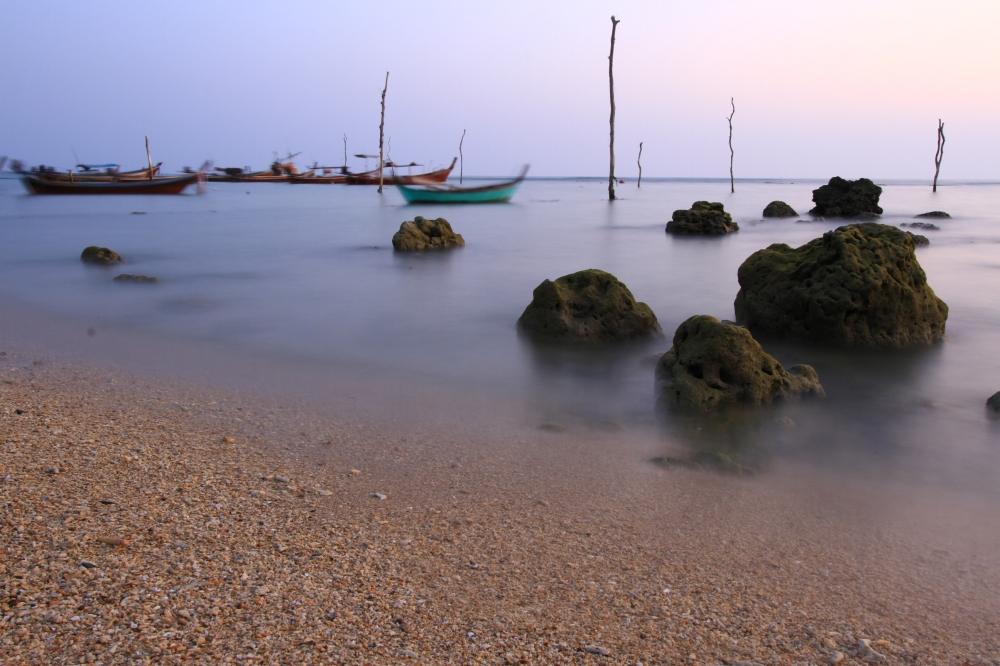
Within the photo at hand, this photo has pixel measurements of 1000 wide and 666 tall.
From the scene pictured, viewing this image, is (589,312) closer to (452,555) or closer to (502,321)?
(502,321)

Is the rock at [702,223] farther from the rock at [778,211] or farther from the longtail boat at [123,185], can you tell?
the longtail boat at [123,185]

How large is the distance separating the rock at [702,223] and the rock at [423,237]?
22.5 ft

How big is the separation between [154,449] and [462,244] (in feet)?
43.5

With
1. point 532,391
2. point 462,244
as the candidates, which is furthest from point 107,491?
point 462,244

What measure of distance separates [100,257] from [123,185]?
28244mm

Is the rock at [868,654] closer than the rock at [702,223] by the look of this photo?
Yes

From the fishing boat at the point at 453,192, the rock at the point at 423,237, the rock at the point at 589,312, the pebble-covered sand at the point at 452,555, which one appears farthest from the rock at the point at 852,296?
the fishing boat at the point at 453,192

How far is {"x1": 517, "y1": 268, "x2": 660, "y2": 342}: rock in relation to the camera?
671 cm

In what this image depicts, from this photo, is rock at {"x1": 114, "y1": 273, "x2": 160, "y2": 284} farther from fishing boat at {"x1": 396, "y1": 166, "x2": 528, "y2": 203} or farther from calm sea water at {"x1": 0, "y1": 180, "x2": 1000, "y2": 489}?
fishing boat at {"x1": 396, "y1": 166, "x2": 528, "y2": 203}

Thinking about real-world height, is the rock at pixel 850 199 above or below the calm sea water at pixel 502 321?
above

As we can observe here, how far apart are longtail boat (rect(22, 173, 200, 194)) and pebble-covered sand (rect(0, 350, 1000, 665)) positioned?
39.4 metres

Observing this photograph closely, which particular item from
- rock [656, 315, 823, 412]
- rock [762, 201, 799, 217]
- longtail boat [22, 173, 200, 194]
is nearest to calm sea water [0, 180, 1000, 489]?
rock [656, 315, 823, 412]

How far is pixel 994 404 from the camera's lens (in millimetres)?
4988

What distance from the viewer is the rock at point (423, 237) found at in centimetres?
1541
